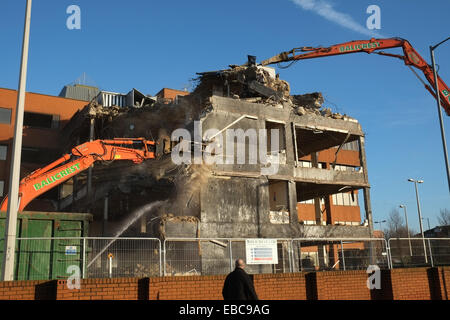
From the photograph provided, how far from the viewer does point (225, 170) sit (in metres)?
23.7

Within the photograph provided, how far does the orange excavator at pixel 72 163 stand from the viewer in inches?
665

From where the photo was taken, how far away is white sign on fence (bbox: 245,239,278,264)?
13.2m

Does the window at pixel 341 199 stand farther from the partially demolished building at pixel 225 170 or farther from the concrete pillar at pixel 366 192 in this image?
the concrete pillar at pixel 366 192

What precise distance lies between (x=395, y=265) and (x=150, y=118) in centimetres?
1957

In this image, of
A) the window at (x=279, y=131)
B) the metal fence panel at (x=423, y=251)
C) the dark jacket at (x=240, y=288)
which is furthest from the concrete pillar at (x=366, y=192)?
the dark jacket at (x=240, y=288)

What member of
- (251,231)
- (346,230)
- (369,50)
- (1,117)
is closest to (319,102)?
(369,50)

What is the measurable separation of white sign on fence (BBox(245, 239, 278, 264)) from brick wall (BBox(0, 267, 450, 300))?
37.1 inches

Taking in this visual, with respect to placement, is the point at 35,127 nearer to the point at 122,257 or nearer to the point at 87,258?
the point at 87,258

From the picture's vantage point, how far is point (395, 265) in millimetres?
15742

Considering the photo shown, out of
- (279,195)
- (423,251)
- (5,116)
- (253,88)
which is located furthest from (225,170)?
(5,116)

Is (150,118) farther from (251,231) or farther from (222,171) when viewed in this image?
(251,231)

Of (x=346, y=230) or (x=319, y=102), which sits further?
(x=319, y=102)

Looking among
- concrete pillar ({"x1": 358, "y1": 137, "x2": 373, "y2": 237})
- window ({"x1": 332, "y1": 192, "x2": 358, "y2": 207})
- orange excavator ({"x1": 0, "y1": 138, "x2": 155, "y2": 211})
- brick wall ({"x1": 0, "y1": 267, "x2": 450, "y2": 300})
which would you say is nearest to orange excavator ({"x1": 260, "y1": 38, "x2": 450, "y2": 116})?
concrete pillar ({"x1": 358, "y1": 137, "x2": 373, "y2": 237})

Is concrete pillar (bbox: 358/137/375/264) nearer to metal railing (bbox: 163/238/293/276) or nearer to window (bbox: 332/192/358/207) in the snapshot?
metal railing (bbox: 163/238/293/276)
